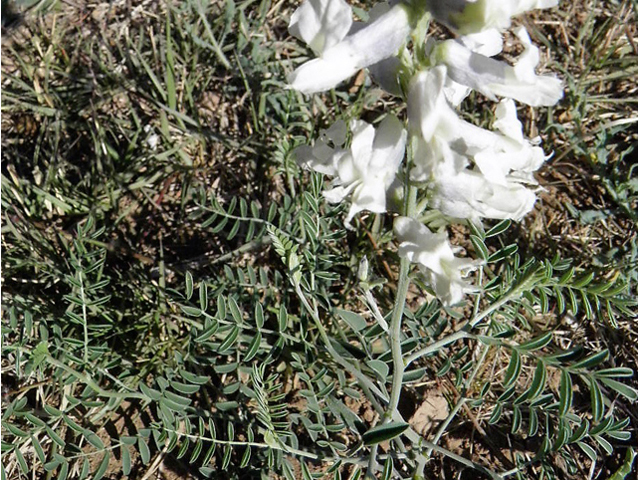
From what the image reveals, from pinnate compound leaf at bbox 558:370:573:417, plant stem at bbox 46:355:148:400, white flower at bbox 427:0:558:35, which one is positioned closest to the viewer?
white flower at bbox 427:0:558:35

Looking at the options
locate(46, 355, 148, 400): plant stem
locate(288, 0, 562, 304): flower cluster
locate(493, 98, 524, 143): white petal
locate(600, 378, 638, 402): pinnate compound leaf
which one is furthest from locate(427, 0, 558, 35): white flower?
locate(46, 355, 148, 400): plant stem

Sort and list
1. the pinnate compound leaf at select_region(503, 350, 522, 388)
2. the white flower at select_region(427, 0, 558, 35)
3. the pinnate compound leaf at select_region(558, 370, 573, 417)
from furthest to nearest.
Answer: the pinnate compound leaf at select_region(503, 350, 522, 388) < the pinnate compound leaf at select_region(558, 370, 573, 417) < the white flower at select_region(427, 0, 558, 35)

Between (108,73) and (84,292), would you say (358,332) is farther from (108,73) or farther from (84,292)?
(108,73)

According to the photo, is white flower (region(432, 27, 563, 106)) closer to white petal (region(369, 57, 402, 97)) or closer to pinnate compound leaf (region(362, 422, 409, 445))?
white petal (region(369, 57, 402, 97))

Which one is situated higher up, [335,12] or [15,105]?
[335,12]

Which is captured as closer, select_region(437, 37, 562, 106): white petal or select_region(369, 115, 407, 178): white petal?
select_region(437, 37, 562, 106): white petal

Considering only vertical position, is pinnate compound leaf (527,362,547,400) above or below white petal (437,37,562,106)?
below

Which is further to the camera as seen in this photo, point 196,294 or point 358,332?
point 196,294

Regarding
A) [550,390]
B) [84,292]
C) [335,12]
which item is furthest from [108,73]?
[550,390]

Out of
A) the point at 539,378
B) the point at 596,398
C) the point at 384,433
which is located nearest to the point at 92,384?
the point at 384,433
